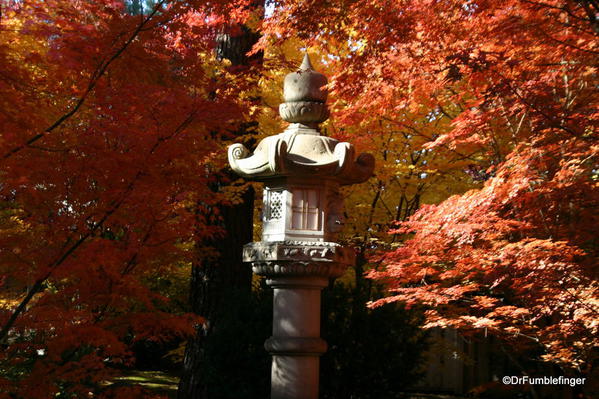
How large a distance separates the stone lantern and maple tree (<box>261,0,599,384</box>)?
1914 mm

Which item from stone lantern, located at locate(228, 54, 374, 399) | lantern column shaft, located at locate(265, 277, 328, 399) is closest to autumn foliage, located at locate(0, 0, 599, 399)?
stone lantern, located at locate(228, 54, 374, 399)

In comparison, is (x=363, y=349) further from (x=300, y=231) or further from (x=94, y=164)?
(x=94, y=164)

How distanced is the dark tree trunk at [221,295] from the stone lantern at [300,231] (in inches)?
99.2

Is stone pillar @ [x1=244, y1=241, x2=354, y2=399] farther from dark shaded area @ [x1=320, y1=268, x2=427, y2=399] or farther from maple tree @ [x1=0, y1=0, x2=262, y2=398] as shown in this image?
dark shaded area @ [x1=320, y1=268, x2=427, y2=399]

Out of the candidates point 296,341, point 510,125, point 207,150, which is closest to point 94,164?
point 207,150

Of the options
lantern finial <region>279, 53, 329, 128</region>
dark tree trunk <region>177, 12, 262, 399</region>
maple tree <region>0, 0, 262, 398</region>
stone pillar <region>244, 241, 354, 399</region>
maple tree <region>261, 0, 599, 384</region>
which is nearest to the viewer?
maple tree <region>0, 0, 262, 398</region>

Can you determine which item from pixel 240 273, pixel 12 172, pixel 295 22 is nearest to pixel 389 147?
pixel 240 273

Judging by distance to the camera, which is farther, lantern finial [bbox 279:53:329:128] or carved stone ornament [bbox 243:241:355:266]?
lantern finial [bbox 279:53:329:128]

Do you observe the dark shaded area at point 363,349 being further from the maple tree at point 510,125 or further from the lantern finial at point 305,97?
the lantern finial at point 305,97

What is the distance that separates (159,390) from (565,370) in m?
7.59

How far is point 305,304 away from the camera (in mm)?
5531

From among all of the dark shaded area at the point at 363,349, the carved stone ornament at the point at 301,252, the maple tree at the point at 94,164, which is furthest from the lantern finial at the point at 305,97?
the dark shaded area at the point at 363,349

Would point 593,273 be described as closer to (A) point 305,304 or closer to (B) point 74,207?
(A) point 305,304

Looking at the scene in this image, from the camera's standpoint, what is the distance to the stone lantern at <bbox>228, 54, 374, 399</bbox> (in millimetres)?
5414
